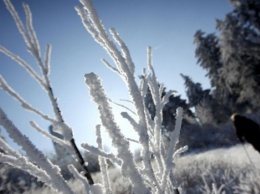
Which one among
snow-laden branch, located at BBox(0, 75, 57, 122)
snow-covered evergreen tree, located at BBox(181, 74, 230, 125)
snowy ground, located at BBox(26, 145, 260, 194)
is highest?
snow-covered evergreen tree, located at BBox(181, 74, 230, 125)

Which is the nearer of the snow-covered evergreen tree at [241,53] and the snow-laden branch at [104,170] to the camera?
the snow-laden branch at [104,170]

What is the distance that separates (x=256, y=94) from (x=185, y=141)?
8.47 metres

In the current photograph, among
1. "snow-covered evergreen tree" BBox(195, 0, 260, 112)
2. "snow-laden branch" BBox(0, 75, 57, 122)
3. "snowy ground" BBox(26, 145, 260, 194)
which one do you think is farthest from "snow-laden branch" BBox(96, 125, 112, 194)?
"snow-covered evergreen tree" BBox(195, 0, 260, 112)

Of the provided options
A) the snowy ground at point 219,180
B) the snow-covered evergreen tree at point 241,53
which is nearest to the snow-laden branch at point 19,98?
the snowy ground at point 219,180

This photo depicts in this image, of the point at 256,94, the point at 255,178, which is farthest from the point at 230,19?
the point at 255,178

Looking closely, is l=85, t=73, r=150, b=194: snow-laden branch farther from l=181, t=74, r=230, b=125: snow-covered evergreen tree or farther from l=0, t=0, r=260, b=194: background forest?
l=181, t=74, r=230, b=125: snow-covered evergreen tree

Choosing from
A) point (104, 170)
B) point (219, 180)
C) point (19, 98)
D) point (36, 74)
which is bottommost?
point (219, 180)

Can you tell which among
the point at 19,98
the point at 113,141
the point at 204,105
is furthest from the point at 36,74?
the point at 204,105

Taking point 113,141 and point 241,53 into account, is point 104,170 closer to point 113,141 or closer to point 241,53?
point 113,141

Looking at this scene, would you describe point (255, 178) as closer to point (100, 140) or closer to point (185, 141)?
point (100, 140)

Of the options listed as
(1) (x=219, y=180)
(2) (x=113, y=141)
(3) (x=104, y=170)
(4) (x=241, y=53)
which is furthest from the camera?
(4) (x=241, y=53)

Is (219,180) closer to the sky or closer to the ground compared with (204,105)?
closer to the ground

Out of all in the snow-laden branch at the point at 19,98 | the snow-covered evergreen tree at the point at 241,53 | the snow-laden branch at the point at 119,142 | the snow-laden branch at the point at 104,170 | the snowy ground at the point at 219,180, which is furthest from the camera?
the snow-covered evergreen tree at the point at 241,53

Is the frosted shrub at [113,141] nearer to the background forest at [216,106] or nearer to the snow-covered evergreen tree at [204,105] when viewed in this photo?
the background forest at [216,106]
